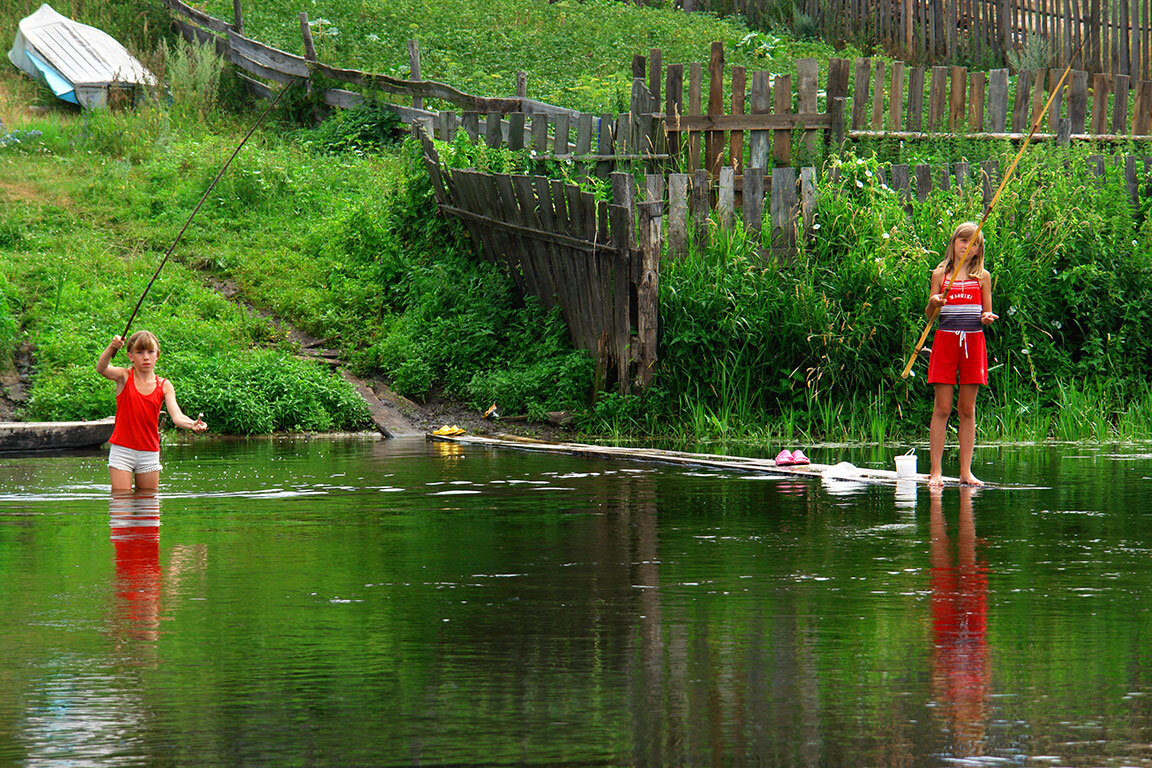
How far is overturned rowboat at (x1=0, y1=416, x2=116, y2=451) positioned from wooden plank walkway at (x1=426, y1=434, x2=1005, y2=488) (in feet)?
9.94

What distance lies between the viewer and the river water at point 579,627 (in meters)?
3.80

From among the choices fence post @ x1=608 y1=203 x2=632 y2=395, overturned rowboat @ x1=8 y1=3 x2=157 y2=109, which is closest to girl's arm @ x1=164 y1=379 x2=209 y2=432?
fence post @ x1=608 y1=203 x2=632 y2=395

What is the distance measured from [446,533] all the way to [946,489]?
3649 millimetres

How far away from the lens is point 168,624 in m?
5.19

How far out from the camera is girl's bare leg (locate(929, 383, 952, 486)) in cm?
912

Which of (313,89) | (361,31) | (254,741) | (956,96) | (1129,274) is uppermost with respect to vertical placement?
(361,31)

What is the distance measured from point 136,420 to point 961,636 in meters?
6.05

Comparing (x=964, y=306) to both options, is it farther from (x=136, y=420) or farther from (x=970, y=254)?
(x=136, y=420)

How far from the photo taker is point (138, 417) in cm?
905

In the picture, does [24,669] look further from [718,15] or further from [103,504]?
[718,15]

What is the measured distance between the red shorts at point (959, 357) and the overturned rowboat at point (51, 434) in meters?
6.94

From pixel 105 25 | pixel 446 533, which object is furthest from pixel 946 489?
pixel 105 25

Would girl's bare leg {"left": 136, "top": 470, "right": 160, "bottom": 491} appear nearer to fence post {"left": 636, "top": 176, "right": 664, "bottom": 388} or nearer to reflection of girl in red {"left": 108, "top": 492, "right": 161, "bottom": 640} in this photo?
reflection of girl in red {"left": 108, "top": 492, "right": 161, "bottom": 640}

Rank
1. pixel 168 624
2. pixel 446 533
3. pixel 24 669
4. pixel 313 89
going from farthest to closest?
pixel 313 89 → pixel 446 533 → pixel 168 624 → pixel 24 669
